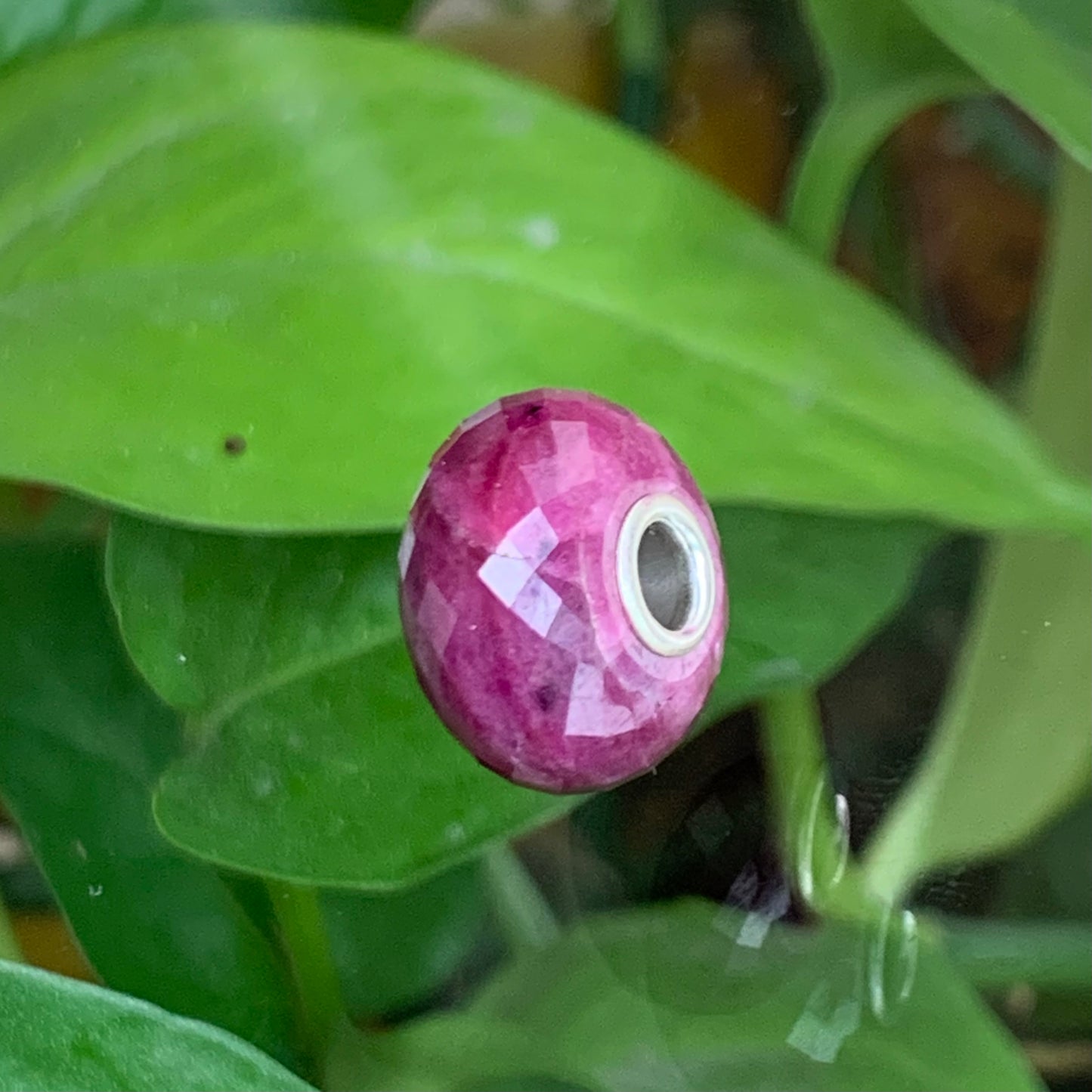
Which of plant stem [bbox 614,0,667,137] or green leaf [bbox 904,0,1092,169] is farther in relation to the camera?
plant stem [bbox 614,0,667,137]

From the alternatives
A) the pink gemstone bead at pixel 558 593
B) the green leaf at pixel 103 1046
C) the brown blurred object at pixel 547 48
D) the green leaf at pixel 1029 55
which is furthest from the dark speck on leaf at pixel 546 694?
the brown blurred object at pixel 547 48

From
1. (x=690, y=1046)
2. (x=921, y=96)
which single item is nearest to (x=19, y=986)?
(x=690, y=1046)

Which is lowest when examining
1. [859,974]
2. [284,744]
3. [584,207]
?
[859,974]

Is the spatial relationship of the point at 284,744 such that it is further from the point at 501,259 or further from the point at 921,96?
the point at 921,96

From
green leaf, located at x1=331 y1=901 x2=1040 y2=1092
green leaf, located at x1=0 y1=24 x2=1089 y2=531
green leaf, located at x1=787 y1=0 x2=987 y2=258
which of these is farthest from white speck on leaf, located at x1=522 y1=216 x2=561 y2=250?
green leaf, located at x1=331 y1=901 x2=1040 y2=1092

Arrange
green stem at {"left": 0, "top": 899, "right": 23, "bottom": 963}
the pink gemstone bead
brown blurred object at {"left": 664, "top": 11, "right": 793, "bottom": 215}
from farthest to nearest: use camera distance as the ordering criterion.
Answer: brown blurred object at {"left": 664, "top": 11, "right": 793, "bottom": 215} → green stem at {"left": 0, "top": 899, "right": 23, "bottom": 963} → the pink gemstone bead

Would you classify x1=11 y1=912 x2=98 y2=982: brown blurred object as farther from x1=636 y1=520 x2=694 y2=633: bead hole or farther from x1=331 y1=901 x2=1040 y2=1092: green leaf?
x1=636 y1=520 x2=694 y2=633: bead hole

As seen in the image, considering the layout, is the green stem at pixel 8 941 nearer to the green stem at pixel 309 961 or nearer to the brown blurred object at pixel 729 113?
the green stem at pixel 309 961
